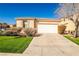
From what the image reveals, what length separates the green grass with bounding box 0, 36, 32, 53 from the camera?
1342 centimetres

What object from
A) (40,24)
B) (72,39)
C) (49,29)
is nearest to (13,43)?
(40,24)

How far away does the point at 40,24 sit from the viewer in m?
14.4

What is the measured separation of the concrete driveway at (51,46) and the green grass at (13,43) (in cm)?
33

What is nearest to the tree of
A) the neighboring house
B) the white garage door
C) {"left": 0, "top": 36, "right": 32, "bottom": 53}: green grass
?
the neighboring house

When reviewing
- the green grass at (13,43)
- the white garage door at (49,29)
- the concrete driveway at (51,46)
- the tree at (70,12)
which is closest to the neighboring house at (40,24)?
the white garage door at (49,29)

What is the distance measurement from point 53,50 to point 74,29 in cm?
179

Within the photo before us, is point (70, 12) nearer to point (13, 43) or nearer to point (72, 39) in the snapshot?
point (72, 39)

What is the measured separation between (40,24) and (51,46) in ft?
5.18

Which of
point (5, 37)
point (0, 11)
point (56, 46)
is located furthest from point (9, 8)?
point (56, 46)

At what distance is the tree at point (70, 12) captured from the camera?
13676mm

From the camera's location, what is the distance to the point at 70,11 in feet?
46.1

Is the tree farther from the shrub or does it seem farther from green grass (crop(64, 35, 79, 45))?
the shrub

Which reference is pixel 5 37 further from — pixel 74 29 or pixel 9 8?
pixel 74 29

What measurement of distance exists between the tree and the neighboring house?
0.55 metres
